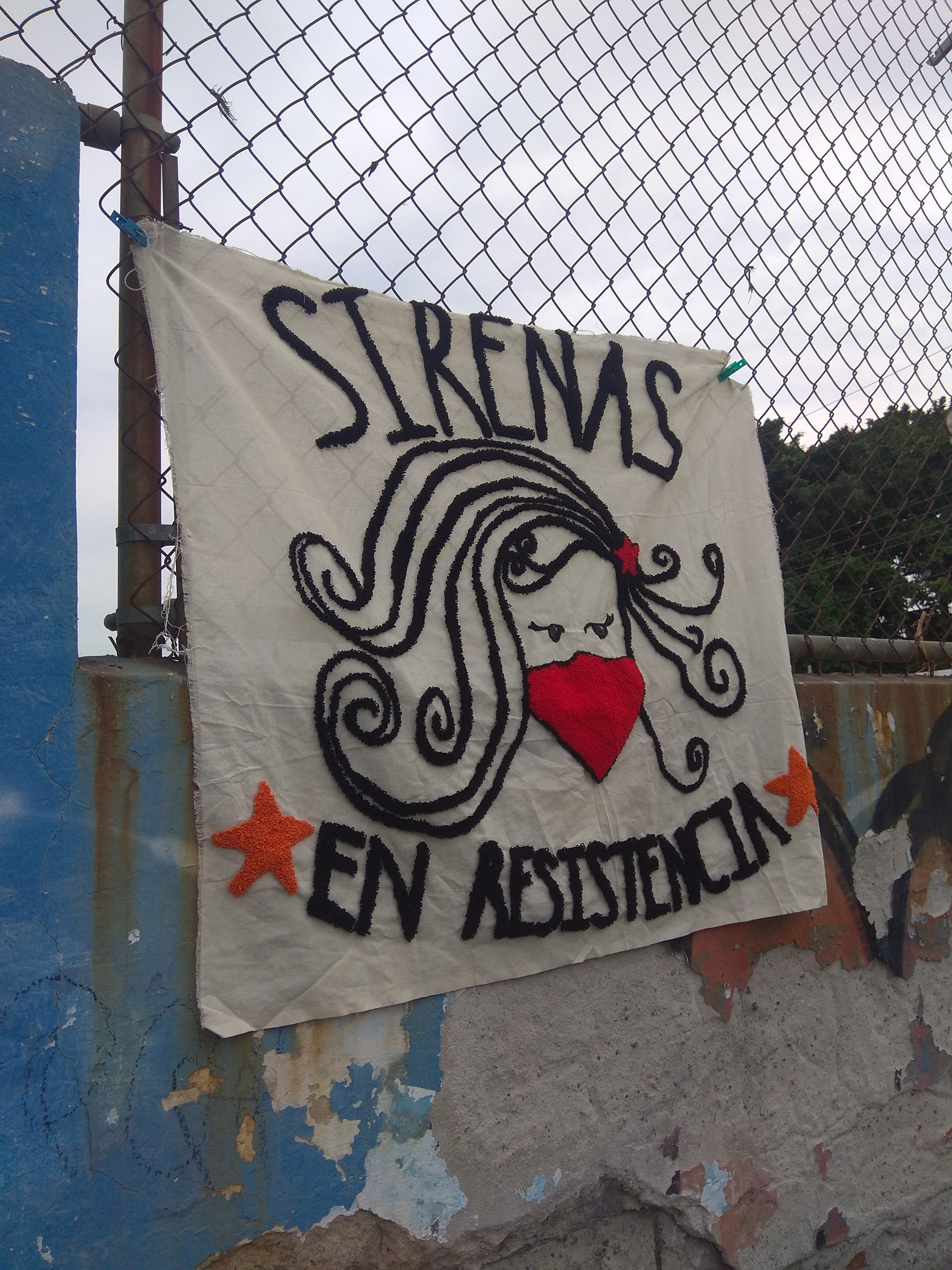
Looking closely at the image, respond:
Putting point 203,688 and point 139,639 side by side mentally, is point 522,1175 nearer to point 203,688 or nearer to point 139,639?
point 203,688

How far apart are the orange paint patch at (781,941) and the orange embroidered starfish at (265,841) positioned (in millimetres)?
832

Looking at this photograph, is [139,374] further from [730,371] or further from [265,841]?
[730,371]

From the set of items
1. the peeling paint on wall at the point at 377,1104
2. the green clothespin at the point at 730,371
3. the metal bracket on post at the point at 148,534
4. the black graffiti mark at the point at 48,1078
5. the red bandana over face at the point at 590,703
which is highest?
the green clothespin at the point at 730,371

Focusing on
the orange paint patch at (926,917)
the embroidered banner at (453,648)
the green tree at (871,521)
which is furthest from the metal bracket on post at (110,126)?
the orange paint patch at (926,917)

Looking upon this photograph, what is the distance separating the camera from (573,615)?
1.59 meters

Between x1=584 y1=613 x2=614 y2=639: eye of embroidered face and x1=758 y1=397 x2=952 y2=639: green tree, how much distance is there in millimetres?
541

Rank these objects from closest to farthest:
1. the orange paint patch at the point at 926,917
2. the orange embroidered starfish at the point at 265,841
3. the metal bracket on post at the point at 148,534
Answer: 1. the orange embroidered starfish at the point at 265,841
2. the metal bracket on post at the point at 148,534
3. the orange paint patch at the point at 926,917

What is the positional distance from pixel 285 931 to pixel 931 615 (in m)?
1.91

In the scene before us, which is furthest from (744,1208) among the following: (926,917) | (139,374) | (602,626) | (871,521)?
(139,374)

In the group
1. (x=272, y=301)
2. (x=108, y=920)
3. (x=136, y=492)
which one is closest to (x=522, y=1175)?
(x=108, y=920)

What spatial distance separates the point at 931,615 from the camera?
237 cm

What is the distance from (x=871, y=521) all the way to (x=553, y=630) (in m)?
1.09

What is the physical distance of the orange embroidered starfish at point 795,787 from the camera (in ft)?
5.81

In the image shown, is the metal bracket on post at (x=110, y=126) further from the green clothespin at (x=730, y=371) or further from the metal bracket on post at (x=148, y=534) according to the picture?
the green clothespin at (x=730, y=371)
